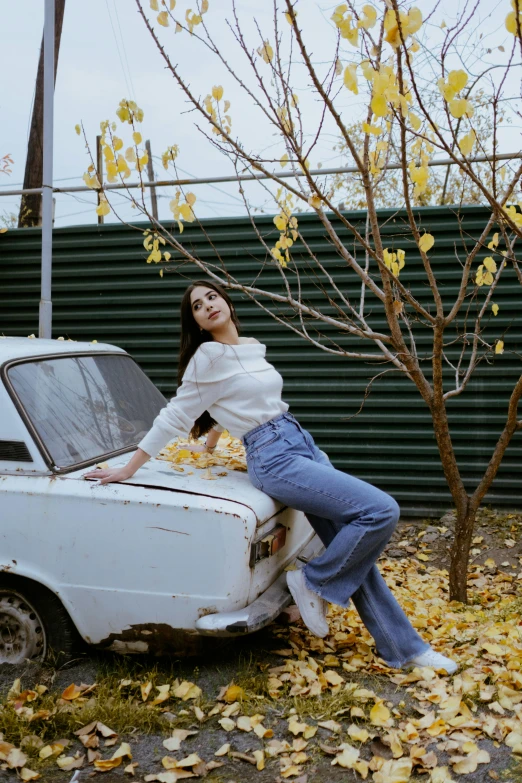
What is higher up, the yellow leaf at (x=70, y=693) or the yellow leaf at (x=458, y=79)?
the yellow leaf at (x=458, y=79)

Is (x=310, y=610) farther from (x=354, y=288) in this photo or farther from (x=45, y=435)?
(x=354, y=288)

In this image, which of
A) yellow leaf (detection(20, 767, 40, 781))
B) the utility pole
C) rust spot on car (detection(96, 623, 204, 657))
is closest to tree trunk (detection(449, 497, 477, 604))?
rust spot on car (detection(96, 623, 204, 657))

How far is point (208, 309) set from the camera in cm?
398

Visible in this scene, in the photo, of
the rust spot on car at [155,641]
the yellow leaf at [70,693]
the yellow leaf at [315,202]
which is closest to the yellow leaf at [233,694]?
the rust spot on car at [155,641]

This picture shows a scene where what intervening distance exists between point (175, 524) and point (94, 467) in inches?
24.0

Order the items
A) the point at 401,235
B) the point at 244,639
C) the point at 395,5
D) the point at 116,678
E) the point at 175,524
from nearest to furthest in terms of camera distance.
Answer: the point at 395,5, the point at 175,524, the point at 116,678, the point at 244,639, the point at 401,235

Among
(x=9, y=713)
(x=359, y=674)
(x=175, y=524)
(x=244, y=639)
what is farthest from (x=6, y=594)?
(x=359, y=674)

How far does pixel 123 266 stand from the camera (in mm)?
7430

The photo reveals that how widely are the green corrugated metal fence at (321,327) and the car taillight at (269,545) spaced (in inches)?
126

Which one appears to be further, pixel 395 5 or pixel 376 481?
pixel 376 481

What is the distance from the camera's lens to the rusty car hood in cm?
346

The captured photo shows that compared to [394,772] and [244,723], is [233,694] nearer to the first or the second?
[244,723]

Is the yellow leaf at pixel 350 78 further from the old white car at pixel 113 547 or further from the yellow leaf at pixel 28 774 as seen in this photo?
the yellow leaf at pixel 28 774

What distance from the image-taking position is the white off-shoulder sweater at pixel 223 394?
3.72 meters
